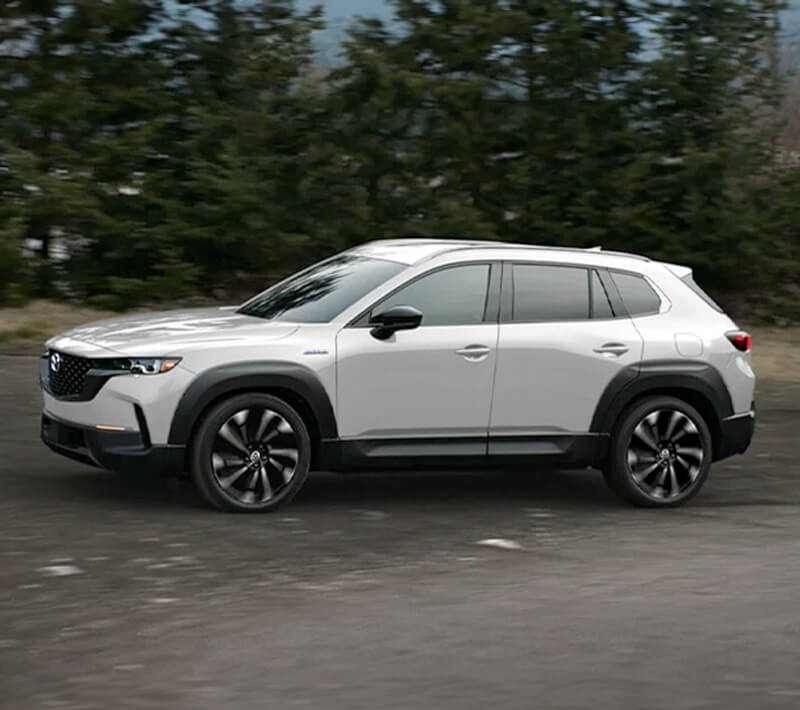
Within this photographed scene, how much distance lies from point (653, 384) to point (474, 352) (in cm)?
119

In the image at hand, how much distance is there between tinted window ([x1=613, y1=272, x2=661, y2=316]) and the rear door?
0.11 metres

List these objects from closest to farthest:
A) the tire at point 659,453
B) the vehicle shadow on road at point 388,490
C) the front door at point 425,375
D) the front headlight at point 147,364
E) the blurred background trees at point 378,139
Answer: the front headlight at point 147,364
the front door at point 425,375
the vehicle shadow on road at point 388,490
the tire at point 659,453
the blurred background trees at point 378,139

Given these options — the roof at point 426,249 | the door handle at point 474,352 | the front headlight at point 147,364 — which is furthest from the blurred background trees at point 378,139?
the door handle at point 474,352

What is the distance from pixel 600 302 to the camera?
34.1ft

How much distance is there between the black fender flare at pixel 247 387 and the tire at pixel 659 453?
6.12 feet

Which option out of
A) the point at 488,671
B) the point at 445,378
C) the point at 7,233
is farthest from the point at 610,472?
the point at 7,233

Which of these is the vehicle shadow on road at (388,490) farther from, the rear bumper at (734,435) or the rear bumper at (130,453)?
the rear bumper at (734,435)

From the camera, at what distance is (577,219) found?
20.8 m

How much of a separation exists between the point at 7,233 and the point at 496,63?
620 centimetres

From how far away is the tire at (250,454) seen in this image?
31.2 feet

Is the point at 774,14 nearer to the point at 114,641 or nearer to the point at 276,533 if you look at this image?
the point at 276,533

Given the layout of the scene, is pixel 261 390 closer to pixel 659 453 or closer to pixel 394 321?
pixel 394 321

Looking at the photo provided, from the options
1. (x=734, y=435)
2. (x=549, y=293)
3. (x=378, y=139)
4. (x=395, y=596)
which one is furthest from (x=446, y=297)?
(x=378, y=139)

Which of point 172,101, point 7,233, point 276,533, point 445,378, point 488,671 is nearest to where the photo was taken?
point 488,671
